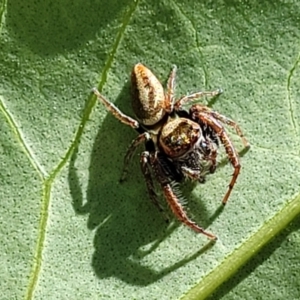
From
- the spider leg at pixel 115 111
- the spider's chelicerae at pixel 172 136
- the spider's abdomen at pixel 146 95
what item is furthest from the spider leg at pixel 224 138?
the spider leg at pixel 115 111

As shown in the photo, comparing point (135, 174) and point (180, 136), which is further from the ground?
point (180, 136)

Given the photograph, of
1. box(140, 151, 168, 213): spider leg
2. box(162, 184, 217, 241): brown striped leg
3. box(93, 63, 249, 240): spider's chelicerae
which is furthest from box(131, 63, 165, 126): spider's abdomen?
box(162, 184, 217, 241): brown striped leg

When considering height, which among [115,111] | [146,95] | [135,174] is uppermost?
[146,95]

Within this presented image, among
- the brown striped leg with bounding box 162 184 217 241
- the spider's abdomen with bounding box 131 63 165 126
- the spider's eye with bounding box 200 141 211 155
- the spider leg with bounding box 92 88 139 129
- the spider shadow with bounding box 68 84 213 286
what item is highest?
the spider's abdomen with bounding box 131 63 165 126

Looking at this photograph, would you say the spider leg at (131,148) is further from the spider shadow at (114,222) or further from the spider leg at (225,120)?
the spider leg at (225,120)

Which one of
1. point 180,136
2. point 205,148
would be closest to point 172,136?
point 180,136

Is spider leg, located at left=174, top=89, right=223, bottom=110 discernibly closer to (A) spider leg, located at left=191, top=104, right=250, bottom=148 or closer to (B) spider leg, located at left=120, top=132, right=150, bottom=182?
(A) spider leg, located at left=191, top=104, right=250, bottom=148

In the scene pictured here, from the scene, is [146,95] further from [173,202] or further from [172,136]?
[173,202]
